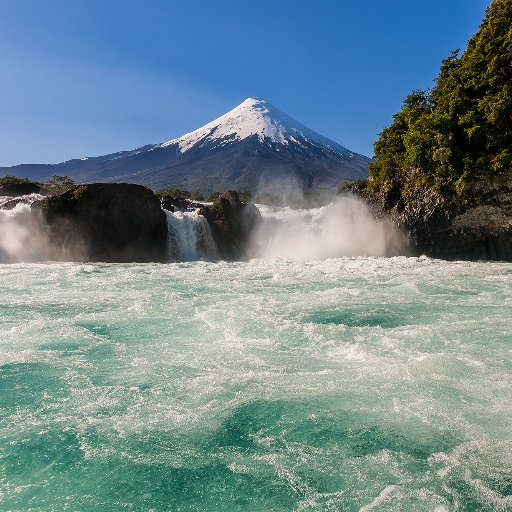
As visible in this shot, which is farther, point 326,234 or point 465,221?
point 326,234

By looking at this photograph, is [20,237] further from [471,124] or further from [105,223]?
[471,124]

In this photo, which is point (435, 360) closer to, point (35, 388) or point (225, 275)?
point (35, 388)

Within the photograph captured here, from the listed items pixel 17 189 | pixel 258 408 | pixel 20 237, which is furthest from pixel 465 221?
pixel 17 189

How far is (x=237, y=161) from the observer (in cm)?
13512

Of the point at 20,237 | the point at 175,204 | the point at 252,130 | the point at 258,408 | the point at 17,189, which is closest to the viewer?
the point at 258,408

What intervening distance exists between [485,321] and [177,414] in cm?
737

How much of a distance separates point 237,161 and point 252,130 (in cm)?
3339

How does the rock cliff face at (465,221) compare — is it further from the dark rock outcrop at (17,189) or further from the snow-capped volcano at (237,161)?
the snow-capped volcano at (237,161)

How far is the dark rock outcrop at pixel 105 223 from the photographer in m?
26.2

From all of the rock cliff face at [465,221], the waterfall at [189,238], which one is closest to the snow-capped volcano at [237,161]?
the waterfall at [189,238]

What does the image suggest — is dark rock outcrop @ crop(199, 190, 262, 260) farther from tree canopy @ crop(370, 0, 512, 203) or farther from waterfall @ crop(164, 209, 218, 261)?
tree canopy @ crop(370, 0, 512, 203)

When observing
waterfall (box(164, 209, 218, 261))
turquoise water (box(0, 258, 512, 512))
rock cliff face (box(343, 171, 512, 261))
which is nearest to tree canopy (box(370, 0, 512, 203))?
rock cliff face (box(343, 171, 512, 261))

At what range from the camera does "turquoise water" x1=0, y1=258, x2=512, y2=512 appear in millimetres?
3918

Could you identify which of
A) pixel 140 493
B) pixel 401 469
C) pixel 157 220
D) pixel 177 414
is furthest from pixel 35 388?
pixel 157 220
